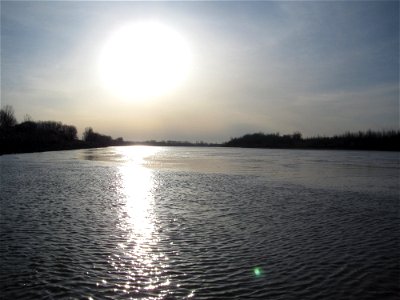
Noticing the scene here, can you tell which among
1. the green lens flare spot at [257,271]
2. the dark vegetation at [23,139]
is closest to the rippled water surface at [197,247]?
the green lens flare spot at [257,271]

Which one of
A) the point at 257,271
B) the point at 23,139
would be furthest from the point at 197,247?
the point at 23,139

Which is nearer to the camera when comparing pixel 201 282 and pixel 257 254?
pixel 201 282

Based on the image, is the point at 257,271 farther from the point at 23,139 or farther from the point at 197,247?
the point at 23,139

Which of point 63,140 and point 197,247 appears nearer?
point 197,247

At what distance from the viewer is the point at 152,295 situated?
24.8ft

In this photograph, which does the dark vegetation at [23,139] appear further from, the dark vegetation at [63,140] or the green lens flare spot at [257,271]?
the green lens flare spot at [257,271]

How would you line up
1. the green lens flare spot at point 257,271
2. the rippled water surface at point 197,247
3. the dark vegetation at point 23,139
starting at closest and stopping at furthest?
the rippled water surface at point 197,247, the green lens flare spot at point 257,271, the dark vegetation at point 23,139

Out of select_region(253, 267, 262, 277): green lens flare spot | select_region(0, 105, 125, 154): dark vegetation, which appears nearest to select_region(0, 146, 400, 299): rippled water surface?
select_region(253, 267, 262, 277): green lens flare spot

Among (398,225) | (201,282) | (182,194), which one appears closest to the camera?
(201,282)

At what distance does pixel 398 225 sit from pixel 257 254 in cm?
745

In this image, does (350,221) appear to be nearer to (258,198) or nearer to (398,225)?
(398,225)

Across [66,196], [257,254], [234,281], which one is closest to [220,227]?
[257,254]

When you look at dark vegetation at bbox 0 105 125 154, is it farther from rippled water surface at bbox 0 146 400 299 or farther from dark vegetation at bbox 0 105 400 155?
rippled water surface at bbox 0 146 400 299

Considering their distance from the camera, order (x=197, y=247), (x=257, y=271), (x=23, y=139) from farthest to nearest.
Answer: (x=23, y=139), (x=197, y=247), (x=257, y=271)
